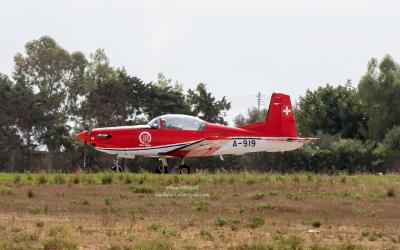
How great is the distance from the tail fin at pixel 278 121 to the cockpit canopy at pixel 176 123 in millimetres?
2710

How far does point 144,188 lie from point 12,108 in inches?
1688

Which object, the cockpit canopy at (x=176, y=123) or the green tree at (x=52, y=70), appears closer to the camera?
Answer: the cockpit canopy at (x=176, y=123)

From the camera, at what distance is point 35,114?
64.8 metres

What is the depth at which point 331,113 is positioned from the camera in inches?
2586

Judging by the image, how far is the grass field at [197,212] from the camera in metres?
15.6

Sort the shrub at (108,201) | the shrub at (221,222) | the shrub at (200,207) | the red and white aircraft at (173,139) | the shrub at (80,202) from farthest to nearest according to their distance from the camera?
1. the red and white aircraft at (173,139)
2. the shrub at (108,201)
3. the shrub at (80,202)
4. the shrub at (200,207)
5. the shrub at (221,222)

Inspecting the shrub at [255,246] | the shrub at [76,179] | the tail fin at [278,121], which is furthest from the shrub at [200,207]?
the tail fin at [278,121]

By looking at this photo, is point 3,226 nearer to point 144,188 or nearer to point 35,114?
point 144,188

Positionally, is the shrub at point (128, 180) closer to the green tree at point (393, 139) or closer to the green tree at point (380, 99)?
the green tree at point (393, 139)

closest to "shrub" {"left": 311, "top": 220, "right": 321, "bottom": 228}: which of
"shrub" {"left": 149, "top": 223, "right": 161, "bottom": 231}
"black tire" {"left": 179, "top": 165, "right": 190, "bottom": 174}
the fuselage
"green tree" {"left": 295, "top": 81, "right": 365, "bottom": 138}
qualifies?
"shrub" {"left": 149, "top": 223, "right": 161, "bottom": 231}

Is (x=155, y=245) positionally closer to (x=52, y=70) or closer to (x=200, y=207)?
(x=200, y=207)

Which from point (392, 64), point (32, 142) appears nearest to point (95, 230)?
point (32, 142)

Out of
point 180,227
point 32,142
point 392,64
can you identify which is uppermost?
point 392,64

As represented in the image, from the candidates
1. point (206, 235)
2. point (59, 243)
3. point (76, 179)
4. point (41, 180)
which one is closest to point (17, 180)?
point (41, 180)
